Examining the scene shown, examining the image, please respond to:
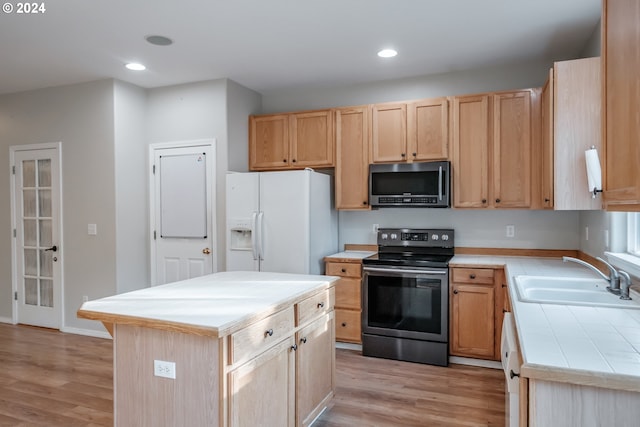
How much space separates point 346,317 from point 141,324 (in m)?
2.51

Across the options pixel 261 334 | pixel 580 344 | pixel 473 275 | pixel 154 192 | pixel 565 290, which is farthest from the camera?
pixel 154 192

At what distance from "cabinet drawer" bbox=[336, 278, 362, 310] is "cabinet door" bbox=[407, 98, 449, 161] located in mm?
1276

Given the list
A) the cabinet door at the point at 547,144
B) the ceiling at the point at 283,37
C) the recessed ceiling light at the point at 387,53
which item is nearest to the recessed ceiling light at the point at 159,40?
the ceiling at the point at 283,37

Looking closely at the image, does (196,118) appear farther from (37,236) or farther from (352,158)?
(37,236)

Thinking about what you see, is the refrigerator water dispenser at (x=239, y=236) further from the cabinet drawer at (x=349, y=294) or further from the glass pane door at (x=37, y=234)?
the glass pane door at (x=37, y=234)

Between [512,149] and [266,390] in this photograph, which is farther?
[512,149]

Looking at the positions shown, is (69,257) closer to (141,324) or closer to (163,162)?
(163,162)

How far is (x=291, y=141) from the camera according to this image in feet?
14.8

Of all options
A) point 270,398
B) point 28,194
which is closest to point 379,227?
point 270,398

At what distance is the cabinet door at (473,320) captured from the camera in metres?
3.60

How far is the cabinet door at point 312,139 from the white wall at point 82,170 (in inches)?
73.1

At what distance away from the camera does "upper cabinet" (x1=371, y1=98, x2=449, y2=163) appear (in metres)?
3.98

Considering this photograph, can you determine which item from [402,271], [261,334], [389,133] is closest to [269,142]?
[389,133]

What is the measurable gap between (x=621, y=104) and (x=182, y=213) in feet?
13.4
